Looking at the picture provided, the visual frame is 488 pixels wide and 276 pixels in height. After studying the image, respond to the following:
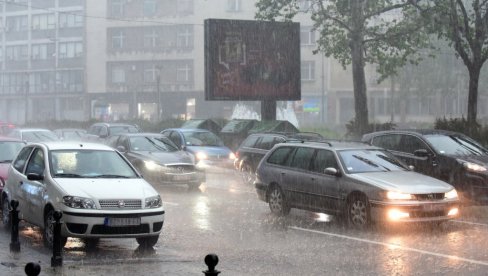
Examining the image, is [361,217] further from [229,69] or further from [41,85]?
[41,85]

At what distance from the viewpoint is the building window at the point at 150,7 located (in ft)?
242

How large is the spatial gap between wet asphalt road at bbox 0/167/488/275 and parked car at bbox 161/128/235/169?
31.3 ft

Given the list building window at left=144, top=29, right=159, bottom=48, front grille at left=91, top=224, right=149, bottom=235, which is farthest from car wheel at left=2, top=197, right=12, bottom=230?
building window at left=144, top=29, right=159, bottom=48

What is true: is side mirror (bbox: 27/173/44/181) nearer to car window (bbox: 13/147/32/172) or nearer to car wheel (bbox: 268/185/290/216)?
car window (bbox: 13/147/32/172)

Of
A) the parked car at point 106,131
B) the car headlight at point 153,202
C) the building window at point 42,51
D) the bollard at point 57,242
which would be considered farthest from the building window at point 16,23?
the bollard at point 57,242

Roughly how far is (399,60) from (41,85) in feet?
202

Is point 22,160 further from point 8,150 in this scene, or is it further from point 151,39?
point 151,39

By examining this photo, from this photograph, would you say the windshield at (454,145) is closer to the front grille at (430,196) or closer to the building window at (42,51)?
the front grille at (430,196)

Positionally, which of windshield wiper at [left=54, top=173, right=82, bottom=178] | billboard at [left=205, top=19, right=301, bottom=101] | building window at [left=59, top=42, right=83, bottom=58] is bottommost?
windshield wiper at [left=54, top=173, right=82, bottom=178]

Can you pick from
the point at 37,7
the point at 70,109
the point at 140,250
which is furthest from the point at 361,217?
the point at 37,7

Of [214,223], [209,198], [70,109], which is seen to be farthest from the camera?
[70,109]

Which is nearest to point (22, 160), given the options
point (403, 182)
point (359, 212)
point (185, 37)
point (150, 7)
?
point (359, 212)

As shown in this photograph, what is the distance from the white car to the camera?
31.9 feet

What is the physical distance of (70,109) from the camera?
81.1 meters
